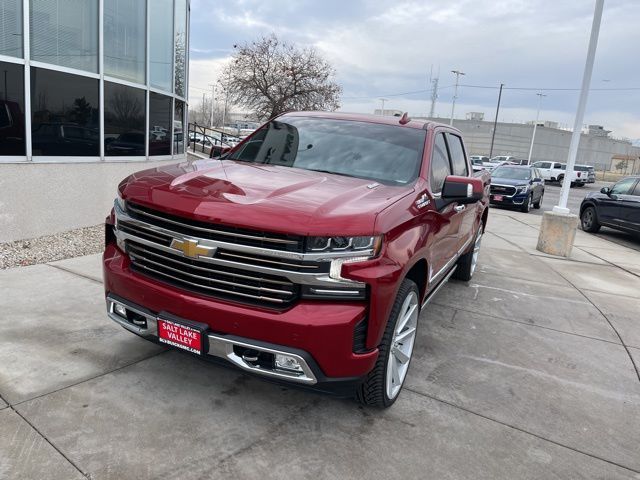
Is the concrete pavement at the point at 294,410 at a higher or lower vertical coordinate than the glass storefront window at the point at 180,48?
lower

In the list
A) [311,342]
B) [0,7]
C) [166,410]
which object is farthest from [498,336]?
[0,7]

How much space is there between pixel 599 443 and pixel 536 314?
258cm

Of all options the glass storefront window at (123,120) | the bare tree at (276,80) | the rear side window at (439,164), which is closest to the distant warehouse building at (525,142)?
the bare tree at (276,80)

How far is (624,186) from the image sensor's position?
41.0ft

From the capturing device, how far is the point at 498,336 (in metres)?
4.73

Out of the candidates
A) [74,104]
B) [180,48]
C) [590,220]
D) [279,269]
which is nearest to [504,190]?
[590,220]

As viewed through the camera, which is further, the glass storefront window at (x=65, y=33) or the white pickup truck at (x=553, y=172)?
the white pickup truck at (x=553, y=172)

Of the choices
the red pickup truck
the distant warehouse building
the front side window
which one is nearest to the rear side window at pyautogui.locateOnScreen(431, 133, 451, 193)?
the red pickup truck

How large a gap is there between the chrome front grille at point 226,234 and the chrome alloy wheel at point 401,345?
2.99 ft

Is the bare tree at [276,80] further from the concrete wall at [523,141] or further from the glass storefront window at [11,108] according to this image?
the concrete wall at [523,141]

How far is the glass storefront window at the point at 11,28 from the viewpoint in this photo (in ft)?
19.0

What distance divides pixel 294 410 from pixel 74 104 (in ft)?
18.7

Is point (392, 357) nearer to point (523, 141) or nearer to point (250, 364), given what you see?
point (250, 364)

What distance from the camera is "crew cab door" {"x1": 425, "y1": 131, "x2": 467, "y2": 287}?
360cm
